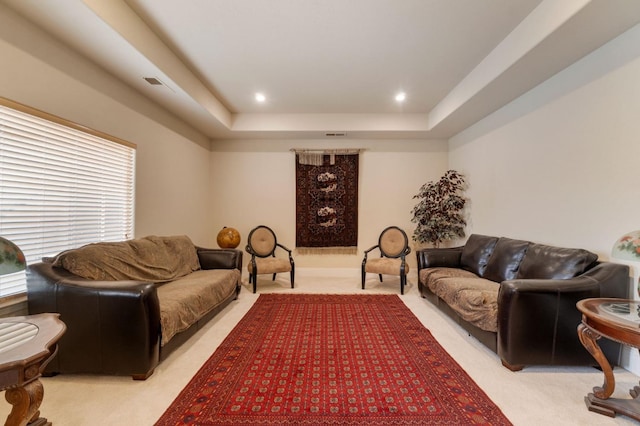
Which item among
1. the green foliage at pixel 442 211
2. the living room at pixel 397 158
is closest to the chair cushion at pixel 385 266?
the green foliage at pixel 442 211

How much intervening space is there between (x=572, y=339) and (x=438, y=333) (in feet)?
3.33

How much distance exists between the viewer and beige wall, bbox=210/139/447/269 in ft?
16.8

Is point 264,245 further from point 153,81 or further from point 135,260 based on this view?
point 153,81

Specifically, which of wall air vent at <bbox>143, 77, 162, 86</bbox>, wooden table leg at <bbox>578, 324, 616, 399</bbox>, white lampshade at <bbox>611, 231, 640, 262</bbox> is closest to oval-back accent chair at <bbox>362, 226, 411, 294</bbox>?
wooden table leg at <bbox>578, 324, 616, 399</bbox>

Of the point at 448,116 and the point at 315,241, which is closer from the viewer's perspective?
the point at 448,116

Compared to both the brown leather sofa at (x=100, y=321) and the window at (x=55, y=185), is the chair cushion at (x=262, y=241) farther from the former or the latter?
the brown leather sofa at (x=100, y=321)

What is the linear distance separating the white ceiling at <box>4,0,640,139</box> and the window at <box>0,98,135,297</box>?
734 mm

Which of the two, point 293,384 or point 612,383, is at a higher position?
point 612,383

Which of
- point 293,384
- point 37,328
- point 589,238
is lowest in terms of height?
point 293,384

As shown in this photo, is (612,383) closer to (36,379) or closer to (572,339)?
(572,339)

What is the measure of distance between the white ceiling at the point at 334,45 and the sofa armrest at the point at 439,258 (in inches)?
76.5

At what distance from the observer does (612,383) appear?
1665mm

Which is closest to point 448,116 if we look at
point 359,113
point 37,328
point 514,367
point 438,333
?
point 359,113

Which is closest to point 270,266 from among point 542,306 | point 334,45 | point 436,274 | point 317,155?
point 317,155
